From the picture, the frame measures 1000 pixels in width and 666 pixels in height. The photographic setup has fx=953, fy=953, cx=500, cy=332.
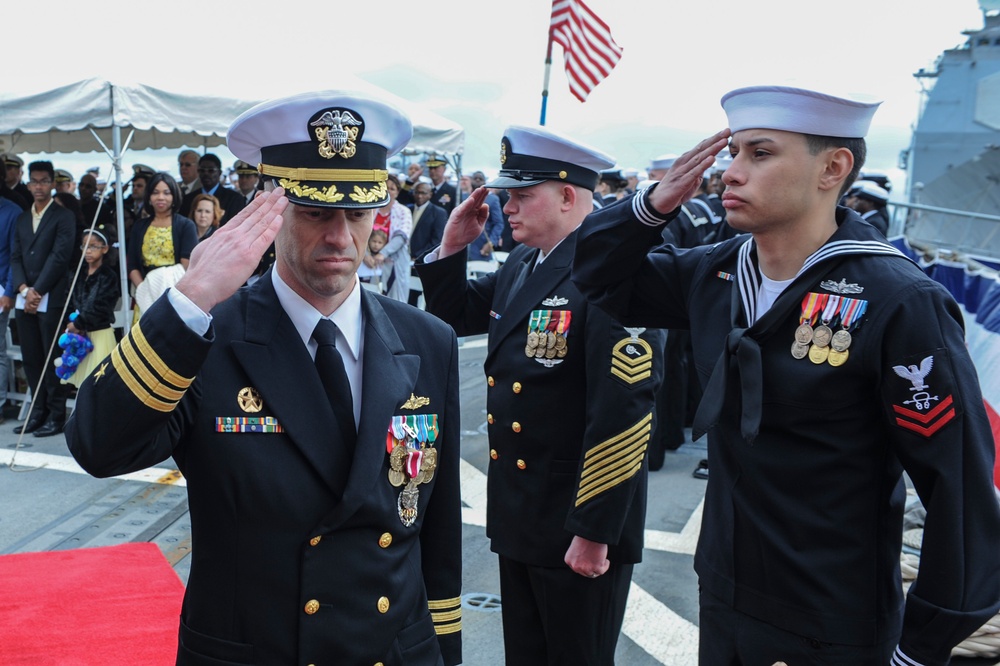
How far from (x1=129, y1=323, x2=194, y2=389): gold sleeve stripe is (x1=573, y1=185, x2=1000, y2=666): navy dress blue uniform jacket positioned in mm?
1312

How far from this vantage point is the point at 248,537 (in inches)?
76.8

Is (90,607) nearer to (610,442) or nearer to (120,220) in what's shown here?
(610,442)

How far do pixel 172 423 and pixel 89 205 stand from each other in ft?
33.1

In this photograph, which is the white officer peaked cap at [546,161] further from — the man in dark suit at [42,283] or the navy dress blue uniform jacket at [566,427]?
the man in dark suit at [42,283]

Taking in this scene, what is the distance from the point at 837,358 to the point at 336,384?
115cm

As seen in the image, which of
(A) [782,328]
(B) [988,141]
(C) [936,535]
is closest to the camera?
(C) [936,535]

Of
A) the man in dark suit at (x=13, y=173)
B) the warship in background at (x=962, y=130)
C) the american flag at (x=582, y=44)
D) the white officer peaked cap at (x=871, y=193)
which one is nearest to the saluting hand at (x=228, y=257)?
the american flag at (x=582, y=44)

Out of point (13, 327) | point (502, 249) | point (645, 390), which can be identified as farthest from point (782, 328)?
point (502, 249)

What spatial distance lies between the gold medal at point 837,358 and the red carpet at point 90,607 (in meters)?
3.14

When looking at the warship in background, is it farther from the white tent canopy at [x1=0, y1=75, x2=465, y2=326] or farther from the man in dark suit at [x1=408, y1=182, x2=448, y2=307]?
the white tent canopy at [x1=0, y1=75, x2=465, y2=326]

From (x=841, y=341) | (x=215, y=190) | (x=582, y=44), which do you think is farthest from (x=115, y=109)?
(x=841, y=341)

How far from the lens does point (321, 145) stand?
2137 millimetres

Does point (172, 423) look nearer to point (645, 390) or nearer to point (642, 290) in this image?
point (642, 290)

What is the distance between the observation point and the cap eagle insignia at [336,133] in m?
2.14
